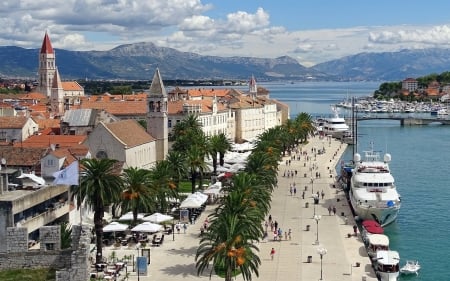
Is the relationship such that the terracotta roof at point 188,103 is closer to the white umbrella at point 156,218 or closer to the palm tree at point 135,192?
the white umbrella at point 156,218

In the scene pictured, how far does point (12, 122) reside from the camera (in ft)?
291

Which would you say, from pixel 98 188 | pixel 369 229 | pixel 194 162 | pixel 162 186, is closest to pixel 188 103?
pixel 194 162

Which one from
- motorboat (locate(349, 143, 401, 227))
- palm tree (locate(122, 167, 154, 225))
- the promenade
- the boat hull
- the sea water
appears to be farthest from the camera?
motorboat (locate(349, 143, 401, 227))

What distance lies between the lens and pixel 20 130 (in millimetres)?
88250

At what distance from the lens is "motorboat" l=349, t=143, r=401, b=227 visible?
2549 inches

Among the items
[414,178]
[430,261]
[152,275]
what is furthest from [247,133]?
[152,275]

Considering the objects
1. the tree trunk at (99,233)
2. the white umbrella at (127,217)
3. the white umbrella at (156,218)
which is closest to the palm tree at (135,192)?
the white umbrella at (156,218)

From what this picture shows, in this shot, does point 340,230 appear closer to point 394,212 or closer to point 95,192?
point 394,212

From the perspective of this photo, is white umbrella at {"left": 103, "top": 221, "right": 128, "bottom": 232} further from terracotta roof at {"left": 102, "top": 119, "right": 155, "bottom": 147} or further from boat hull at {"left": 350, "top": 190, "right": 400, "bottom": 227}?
terracotta roof at {"left": 102, "top": 119, "right": 155, "bottom": 147}

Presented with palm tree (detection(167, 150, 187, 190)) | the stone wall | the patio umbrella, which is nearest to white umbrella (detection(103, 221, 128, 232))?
the patio umbrella

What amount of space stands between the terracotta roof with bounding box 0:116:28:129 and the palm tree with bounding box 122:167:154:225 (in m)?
→ 37.3

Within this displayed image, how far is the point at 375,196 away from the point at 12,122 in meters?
47.2

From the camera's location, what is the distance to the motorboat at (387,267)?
47.7m

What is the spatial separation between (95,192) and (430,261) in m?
25.7
